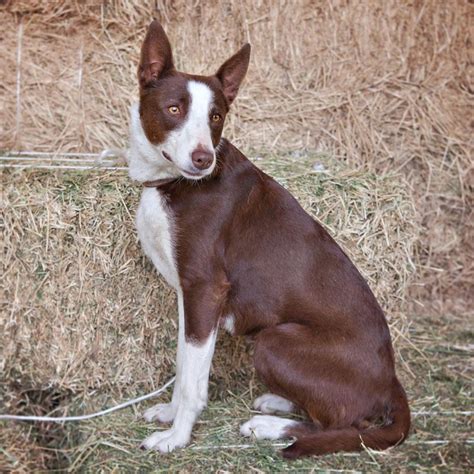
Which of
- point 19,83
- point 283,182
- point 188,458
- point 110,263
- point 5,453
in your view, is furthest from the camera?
point 19,83

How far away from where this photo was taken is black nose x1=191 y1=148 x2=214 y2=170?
10.3 feet

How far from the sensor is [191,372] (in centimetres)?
338

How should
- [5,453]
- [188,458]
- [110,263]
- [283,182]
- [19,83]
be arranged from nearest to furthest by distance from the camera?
[188,458] → [5,453] → [110,263] → [283,182] → [19,83]

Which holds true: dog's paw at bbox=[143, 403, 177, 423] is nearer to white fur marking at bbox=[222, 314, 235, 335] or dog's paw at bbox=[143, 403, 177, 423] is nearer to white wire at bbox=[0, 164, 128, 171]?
white fur marking at bbox=[222, 314, 235, 335]

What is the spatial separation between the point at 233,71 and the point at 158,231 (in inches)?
32.6

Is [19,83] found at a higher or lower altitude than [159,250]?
higher

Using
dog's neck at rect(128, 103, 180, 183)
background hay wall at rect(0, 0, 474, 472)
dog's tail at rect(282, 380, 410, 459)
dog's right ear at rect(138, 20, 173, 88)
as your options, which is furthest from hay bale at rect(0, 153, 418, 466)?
background hay wall at rect(0, 0, 474, 472)

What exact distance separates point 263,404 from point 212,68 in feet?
8.17

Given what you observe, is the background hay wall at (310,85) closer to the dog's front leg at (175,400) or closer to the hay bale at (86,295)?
the hay bale at (86,295)

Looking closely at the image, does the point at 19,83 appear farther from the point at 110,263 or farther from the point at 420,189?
the point at 420,189

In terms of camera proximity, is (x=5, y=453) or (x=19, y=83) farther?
(x=19, y=83)

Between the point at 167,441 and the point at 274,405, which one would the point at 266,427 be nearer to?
the point at 274,405

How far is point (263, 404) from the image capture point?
3.87m

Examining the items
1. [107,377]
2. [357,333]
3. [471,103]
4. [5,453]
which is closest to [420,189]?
[471,103]
